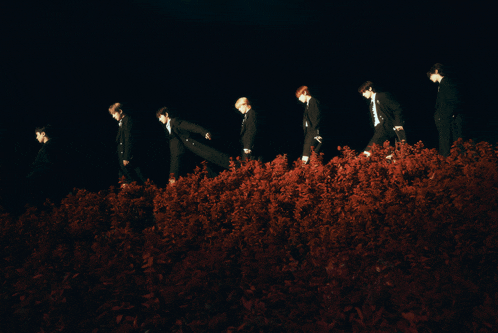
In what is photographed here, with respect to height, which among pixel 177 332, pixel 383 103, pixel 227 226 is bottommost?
pixel 177 332

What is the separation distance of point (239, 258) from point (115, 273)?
1.12 m

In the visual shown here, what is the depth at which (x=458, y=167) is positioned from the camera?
443 cm

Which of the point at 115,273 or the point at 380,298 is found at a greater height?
the point at 115,273

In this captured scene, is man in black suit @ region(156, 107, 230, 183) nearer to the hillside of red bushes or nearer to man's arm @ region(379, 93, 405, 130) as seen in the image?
the hillside of red bushes

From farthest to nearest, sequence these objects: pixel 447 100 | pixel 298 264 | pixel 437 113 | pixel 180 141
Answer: pixel 180 141
pixel 437 113
pixel 447 100
pixel 298 264

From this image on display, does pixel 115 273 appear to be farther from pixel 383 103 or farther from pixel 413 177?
pixel 383 103

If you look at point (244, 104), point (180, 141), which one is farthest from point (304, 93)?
point (180, 141)

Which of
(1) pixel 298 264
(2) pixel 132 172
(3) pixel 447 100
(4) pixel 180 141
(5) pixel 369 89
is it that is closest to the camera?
(1) pixel 298 264

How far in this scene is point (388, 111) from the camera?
272 inches

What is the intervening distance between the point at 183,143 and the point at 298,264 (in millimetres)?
4408

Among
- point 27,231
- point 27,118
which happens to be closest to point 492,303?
point 27,231

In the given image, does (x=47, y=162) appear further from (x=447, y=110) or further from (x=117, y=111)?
(x=447, y=110)

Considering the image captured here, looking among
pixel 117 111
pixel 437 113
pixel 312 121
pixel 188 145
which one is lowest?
pixel 437 113

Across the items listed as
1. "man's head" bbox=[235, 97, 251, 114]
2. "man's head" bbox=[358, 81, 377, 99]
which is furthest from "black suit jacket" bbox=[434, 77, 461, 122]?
"man's head" bbox=[235, 97, 251, 114]
